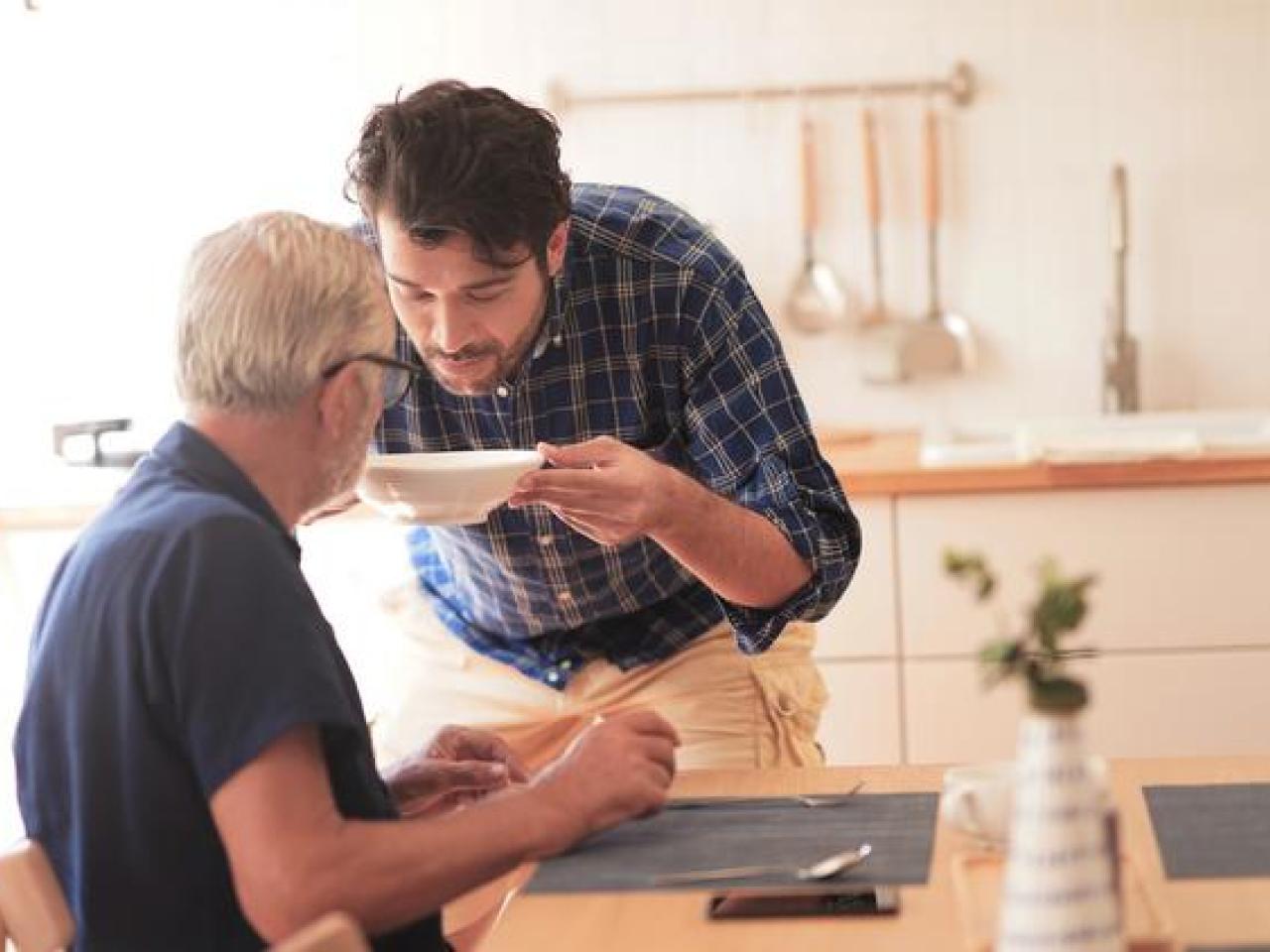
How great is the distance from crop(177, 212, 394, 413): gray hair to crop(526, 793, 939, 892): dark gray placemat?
0.45 meters

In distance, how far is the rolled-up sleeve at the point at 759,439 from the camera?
89.8 inches

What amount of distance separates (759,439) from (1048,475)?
1.12 m

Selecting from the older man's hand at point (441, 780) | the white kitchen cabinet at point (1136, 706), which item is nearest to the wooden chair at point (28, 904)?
the older man's hand at point (441, 780)

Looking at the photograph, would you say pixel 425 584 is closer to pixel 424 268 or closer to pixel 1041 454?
pixel 424 268

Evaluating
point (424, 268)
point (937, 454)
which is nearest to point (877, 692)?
point (937, 454)

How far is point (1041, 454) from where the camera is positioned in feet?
10.8

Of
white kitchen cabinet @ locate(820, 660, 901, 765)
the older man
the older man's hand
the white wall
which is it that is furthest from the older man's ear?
the white wall

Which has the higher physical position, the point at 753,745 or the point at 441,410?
the point at 441,410

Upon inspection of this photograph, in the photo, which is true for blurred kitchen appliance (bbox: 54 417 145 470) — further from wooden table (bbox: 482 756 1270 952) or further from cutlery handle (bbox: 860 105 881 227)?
wooden table (bbox: 482 756 1270 952)

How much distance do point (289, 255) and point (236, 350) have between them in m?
0.08

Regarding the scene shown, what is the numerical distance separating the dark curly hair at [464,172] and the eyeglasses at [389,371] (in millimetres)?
286

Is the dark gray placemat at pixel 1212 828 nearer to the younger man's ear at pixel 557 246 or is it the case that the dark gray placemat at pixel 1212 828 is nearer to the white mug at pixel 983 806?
the white mug at pixel 983 806

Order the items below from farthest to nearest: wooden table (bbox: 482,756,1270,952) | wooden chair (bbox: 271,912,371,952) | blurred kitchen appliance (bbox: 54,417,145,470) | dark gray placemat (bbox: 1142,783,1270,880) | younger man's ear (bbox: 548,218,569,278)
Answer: blurred kitchen appliance (bbox: 54,417,145,470) → younger man's ear (bbox: 548,218,569,278) → dark gray placemat (bbox: 1142,783,1270,880) → wooden table (bbox: 482,756,1270,952) → wooden chair (bbox: 271,912,371,952)

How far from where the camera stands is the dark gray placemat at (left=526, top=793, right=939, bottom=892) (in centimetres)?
164
